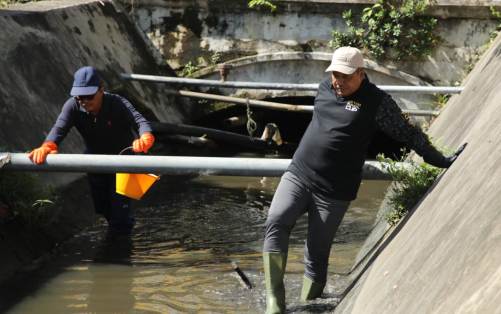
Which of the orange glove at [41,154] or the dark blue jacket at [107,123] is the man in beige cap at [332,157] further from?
the orange glove at [41,154]

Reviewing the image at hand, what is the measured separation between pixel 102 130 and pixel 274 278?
8.47 ft

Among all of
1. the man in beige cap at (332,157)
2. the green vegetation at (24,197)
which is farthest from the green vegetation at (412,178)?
the green vegetation at (24,197)

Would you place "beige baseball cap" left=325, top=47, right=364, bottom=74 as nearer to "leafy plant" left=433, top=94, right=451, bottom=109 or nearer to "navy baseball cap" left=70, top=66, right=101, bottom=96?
"navy baseball cap" left=70, top=66, right=101, bottom=96

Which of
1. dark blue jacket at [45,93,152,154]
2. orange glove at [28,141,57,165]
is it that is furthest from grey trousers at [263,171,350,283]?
orange glove at [28,141,57,165]

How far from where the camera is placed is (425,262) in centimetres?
397

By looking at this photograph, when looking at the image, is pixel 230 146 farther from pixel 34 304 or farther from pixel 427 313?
pixel 427 313

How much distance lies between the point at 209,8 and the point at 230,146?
229cm

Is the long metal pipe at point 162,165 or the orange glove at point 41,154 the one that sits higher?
the long metal pipe at point 162,165

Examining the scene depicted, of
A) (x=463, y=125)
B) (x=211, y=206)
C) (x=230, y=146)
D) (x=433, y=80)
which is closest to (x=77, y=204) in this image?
(x=211, y=206)

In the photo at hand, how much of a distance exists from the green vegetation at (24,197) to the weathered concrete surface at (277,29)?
6646 millimetres

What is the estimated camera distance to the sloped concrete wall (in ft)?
29.3

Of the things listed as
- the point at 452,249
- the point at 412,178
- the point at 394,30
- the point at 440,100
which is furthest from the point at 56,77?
the point at 452,249

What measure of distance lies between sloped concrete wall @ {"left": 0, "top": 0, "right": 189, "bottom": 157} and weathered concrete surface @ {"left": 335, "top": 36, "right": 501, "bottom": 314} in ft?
14.8

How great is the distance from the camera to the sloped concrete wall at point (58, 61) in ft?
29.3
